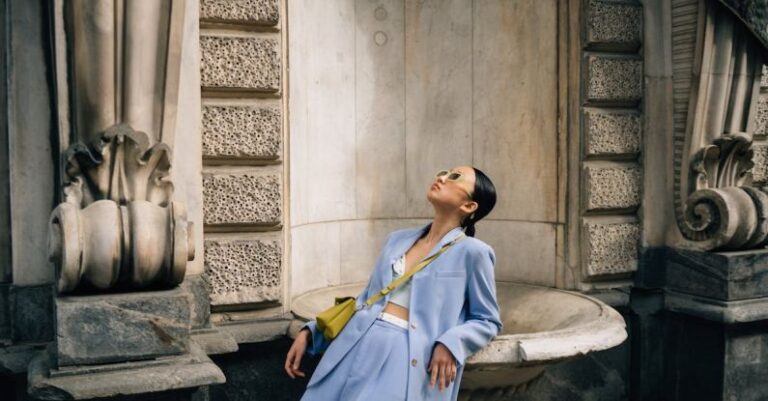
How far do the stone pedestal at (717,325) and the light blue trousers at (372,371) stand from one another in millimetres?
2356

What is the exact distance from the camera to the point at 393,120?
489cm

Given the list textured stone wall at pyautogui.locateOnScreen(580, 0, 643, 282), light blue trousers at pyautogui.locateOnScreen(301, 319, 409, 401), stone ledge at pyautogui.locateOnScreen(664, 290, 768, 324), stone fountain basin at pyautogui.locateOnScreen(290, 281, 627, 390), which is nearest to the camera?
light blue trousers at pyautogui.locateOnScreen(301, 319, 409, 401)

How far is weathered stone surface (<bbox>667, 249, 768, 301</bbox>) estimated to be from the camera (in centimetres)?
445

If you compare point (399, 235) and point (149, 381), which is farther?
point (399, 235)

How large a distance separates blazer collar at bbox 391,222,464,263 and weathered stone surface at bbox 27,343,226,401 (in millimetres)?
801

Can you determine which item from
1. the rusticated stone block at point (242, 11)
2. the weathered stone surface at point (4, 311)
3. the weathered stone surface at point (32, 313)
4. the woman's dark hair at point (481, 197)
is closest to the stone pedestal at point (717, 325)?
the woman's dark hair at point (481, 197)

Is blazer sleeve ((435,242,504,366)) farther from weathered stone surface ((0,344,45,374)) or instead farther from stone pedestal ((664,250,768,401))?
stone pedestal ((664,250,768,401))

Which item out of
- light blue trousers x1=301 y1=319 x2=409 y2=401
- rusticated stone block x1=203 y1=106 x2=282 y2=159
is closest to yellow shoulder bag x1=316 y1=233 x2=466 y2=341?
light blue trousers x1=301 y1=319 x2=409 y2=401

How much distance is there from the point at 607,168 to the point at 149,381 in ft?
9.08

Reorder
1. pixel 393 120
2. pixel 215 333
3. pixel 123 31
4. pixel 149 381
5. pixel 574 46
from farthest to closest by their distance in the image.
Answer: pixel 393 120 < pixel 574 46 < pixel 215 333 < pixel 123 31 < pixel 149 381

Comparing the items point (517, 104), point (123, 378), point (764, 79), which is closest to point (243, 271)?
point (123, 378)

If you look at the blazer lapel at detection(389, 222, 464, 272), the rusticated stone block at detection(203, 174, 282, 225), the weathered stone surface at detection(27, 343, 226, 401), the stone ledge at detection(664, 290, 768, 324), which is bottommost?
the stone ledge at detection(664, 290, 768, 324)

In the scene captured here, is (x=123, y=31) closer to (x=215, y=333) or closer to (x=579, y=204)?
(x=215, y=333)

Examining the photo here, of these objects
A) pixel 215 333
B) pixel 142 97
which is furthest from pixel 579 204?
pixel 142 97
